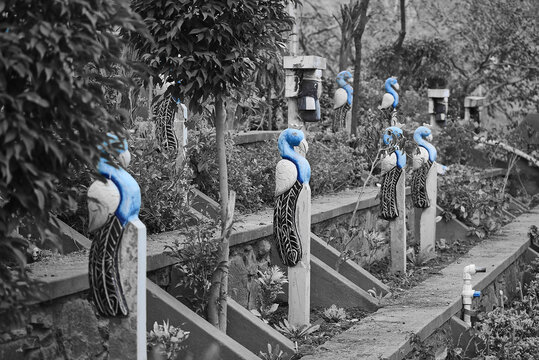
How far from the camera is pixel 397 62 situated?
1769cm

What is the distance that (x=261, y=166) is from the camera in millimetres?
9406

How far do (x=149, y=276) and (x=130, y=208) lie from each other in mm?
1300

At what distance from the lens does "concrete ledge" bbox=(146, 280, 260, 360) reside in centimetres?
558

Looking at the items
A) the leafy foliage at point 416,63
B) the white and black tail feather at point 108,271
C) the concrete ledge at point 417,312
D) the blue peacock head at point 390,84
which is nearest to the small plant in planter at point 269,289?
the concrete ledge at point 417,312

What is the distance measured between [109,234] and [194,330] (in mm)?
1210

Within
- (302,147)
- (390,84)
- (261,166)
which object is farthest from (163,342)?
(390,84)

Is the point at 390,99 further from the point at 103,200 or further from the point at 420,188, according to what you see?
the point at 103,200

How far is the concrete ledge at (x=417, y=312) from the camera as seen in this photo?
19.9 feet

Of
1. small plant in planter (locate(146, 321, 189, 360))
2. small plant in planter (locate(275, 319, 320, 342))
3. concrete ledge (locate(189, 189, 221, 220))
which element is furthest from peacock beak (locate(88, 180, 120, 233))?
concrete ledge (locate(189, 189, 221, 220))

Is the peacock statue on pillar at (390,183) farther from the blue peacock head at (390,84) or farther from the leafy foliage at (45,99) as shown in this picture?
the leafy foliage at (45,99)

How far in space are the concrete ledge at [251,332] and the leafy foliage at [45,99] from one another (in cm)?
253

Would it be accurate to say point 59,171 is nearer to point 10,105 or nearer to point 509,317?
point 10,105

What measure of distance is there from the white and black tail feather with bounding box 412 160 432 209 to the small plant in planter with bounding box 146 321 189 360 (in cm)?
529

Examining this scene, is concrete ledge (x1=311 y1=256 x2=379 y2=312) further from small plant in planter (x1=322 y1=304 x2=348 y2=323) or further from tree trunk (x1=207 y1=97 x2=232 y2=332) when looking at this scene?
tree trunk (x1=207 y1=97 x2=232 y2=332)
